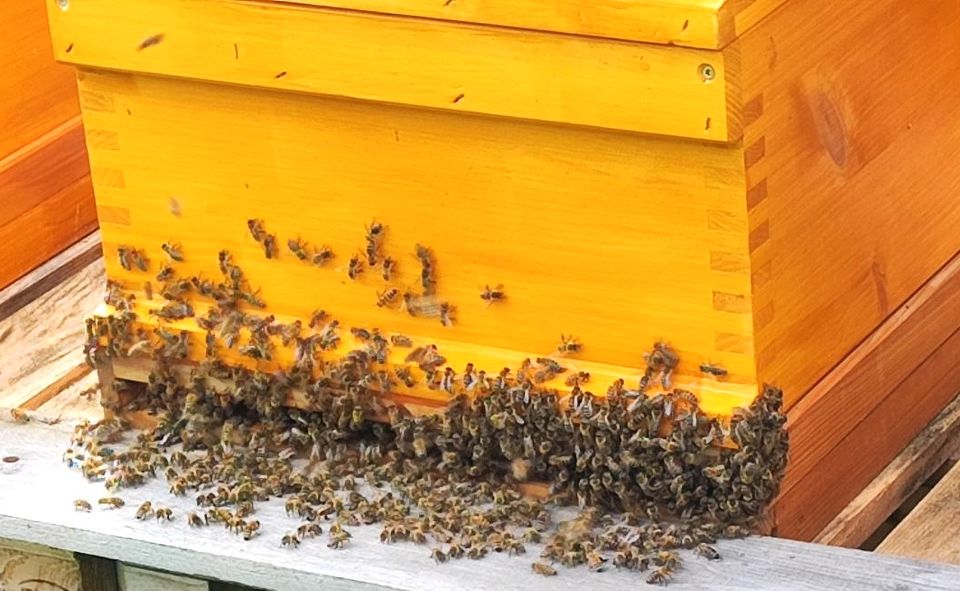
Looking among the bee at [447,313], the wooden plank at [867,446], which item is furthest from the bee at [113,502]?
the wooden plank at [867,446]

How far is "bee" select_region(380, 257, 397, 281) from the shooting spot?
263cm

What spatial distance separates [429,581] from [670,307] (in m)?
0.46

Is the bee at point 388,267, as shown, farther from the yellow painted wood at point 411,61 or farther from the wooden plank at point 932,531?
the wooden plank at point 932,531

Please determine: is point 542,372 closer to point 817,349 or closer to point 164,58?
point 817,349

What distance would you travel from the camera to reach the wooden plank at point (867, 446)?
103 inches

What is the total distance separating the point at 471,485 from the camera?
263cm

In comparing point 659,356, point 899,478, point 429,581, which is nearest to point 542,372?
point 659,356

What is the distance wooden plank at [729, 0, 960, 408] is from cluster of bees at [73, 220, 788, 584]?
0.15 meters

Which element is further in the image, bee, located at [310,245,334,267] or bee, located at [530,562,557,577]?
bee, located at [310,245,334,267]

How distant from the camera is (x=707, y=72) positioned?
2277 millimetres

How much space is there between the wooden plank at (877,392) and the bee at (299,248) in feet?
2.31

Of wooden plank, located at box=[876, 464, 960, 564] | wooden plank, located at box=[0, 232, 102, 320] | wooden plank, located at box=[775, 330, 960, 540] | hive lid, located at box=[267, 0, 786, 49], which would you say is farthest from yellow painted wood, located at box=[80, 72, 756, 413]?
wooden plank, located at box=[0, 232, 102, 320]

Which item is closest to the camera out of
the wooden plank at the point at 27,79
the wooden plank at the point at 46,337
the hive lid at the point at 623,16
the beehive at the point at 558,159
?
the hive lid at the point at 623,16

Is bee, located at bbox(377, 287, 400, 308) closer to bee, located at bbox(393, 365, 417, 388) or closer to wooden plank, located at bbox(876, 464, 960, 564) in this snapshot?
bee, located at bbox(393, 365, 417, 388)
